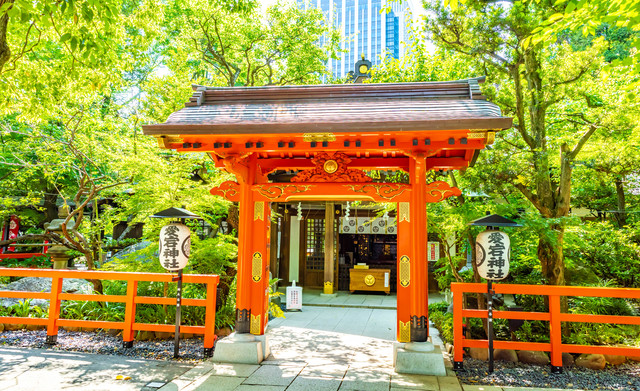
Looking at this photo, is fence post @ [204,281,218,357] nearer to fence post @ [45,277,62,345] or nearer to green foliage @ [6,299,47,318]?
fence post @ [45,277,62,345]

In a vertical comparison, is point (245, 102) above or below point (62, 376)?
above

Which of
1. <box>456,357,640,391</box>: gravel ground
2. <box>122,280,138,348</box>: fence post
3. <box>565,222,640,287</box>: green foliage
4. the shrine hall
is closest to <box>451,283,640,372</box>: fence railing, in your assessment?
<box>456,357,640,391</box>: gravel ground

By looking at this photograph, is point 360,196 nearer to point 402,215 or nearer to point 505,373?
point 402,215

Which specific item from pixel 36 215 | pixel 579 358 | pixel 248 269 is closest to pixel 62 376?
pixel 248 269

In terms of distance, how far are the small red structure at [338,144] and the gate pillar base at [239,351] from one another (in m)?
0.20

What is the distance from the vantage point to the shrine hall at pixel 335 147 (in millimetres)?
4645

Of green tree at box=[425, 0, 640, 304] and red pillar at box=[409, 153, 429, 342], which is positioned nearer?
red pillar at box=[409, 153, 429, 342]

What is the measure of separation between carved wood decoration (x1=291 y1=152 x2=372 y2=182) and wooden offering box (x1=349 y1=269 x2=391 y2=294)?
722 centimetres

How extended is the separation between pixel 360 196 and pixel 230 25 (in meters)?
7.80

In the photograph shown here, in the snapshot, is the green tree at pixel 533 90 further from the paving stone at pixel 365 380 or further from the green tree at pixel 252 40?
the green tree at pixel 252 40

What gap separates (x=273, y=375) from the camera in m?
4.81

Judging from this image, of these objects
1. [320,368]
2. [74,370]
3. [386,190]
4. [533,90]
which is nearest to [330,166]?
[386,190]

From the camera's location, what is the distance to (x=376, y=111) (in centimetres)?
507

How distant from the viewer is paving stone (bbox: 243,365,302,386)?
14.9 ft
